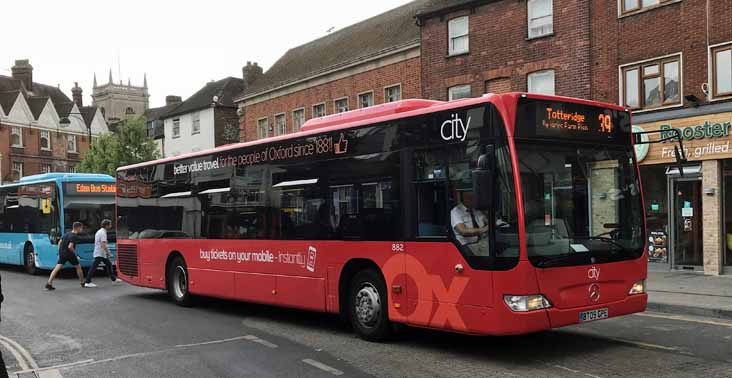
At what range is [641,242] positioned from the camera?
26.6 ft

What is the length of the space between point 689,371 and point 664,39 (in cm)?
1321

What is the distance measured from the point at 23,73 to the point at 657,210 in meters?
68.5

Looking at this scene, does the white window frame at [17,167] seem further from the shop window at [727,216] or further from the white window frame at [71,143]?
the shop window at [727,216]

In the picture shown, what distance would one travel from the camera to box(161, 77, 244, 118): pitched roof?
44916 mm

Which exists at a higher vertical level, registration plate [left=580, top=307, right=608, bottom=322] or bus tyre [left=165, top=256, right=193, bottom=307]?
registration plate [left=580, top=307, right=608, bottom=322]

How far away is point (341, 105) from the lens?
30438mm

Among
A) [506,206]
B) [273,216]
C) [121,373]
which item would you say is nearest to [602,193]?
[506,206]

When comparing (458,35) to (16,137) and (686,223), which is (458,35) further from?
(16,137)

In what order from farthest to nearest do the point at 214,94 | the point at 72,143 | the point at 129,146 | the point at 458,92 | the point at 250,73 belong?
the point at 72,143, the point at 214,94, the point at 129,146, the point at 250,73, the point at 458,92

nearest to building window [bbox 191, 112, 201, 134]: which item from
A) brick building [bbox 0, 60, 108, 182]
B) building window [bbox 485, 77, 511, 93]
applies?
brick building [bbox 0, 60, 108, 182]

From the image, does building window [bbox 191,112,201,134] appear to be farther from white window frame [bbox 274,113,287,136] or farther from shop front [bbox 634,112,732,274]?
shop front [bbox 634,112,732,274]

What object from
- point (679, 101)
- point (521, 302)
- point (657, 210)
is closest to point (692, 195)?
point (657, 210)

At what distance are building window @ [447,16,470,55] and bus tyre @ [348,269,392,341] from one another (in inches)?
629

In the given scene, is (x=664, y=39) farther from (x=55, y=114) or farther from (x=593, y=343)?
(x=55, y=114)
